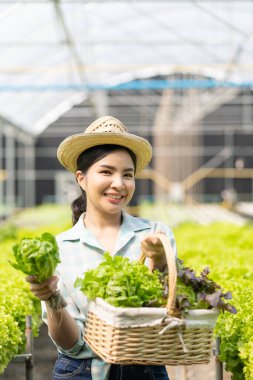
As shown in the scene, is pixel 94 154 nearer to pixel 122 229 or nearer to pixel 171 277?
pixel 122 229

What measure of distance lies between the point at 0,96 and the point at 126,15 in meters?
5.26

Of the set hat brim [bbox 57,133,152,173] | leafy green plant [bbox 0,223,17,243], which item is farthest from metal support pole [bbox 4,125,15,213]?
hat brim [bbox 57,133,152,173]

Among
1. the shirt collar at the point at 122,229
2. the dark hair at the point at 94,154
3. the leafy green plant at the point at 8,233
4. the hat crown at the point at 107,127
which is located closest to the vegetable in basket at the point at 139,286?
the shirt collar at the point at 122,229

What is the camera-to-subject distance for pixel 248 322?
3453 millimetres

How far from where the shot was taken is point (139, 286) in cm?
255

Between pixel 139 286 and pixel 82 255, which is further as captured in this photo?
pixel 82 255

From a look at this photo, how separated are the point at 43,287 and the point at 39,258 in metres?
0.10

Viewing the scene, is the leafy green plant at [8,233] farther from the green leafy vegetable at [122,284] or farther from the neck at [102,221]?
the green leafy vegetable at [122,284]

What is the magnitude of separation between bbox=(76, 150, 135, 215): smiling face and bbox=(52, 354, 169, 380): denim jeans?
0.56 metres

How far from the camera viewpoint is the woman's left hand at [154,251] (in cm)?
259

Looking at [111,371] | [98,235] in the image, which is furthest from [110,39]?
[111,371]

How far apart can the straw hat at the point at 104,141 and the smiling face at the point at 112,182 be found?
0.05 m

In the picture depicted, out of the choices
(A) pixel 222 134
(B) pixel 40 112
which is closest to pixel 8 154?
(B) pixel 40 112

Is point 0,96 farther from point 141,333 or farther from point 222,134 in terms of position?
point 141,333
